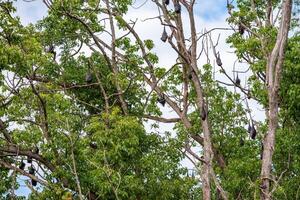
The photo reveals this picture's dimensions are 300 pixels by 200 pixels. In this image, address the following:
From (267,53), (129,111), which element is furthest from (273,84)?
(129,111)

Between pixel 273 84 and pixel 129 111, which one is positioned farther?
pixel 129 111

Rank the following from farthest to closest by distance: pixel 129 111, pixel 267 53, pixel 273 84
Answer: pixel 129 111
pixel 267 53
pixel 273 84

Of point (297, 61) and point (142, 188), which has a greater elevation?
point (297, 61)

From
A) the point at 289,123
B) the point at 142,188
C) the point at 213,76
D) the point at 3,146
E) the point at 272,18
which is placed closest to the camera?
the point at 3,146

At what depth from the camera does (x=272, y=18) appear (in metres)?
21.8

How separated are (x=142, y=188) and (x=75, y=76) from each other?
505cm

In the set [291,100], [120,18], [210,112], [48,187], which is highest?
[120,18]

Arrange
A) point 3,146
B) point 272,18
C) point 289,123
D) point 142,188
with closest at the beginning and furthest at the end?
1. point 3,146
2. point 142,188
3. point 289,123
4. point 272,18

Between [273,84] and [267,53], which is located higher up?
[267,53]

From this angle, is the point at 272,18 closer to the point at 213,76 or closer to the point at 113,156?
the point at 213,76

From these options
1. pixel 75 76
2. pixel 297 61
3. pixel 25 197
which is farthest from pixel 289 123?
pixel 25 197

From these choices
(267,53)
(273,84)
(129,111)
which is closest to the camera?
(273,84)

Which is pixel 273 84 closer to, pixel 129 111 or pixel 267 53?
pixel 267 53

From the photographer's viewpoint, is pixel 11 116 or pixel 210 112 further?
pixel 210 112
